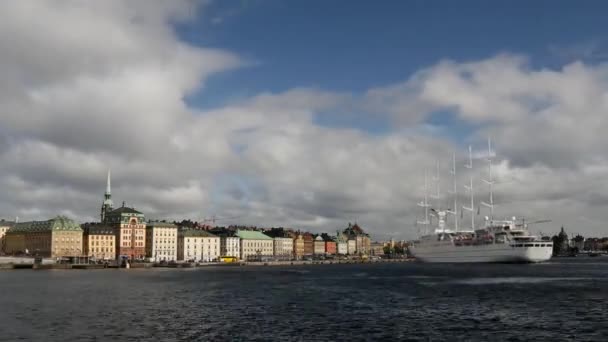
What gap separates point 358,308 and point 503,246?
11816 cm

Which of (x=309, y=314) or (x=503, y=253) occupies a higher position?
(x=503, y=253)

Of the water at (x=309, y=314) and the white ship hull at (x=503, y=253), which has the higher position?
the white ship hull at (x=503, y=253)

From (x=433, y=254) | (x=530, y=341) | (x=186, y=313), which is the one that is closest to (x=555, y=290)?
(x=530, y=341)

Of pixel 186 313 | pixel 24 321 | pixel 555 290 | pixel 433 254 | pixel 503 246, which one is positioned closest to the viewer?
pixel 24 321

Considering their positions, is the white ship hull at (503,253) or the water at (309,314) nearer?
the water at (309,314)

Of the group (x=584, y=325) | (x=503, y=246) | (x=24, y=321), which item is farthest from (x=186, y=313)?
(x=503, y=246)

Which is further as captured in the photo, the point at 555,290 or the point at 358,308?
the point at 555,290

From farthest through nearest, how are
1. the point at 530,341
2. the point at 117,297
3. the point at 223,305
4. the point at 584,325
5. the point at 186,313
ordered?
the point at 117,297
the point at 223,305
the point at 186,313
the point at 584,325
the point at 530,341

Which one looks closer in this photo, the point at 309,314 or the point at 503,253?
the point at 309,314

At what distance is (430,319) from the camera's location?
46875 mm

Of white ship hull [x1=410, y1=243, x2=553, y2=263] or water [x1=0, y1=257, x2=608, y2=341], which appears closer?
water [x1=0, y1=257, x2=608, y2=341]

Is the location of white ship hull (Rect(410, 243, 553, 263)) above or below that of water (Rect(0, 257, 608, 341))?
above

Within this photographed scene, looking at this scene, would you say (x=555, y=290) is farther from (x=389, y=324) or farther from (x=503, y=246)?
(x=503, y=246)

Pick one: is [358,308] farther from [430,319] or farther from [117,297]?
[117,297]
